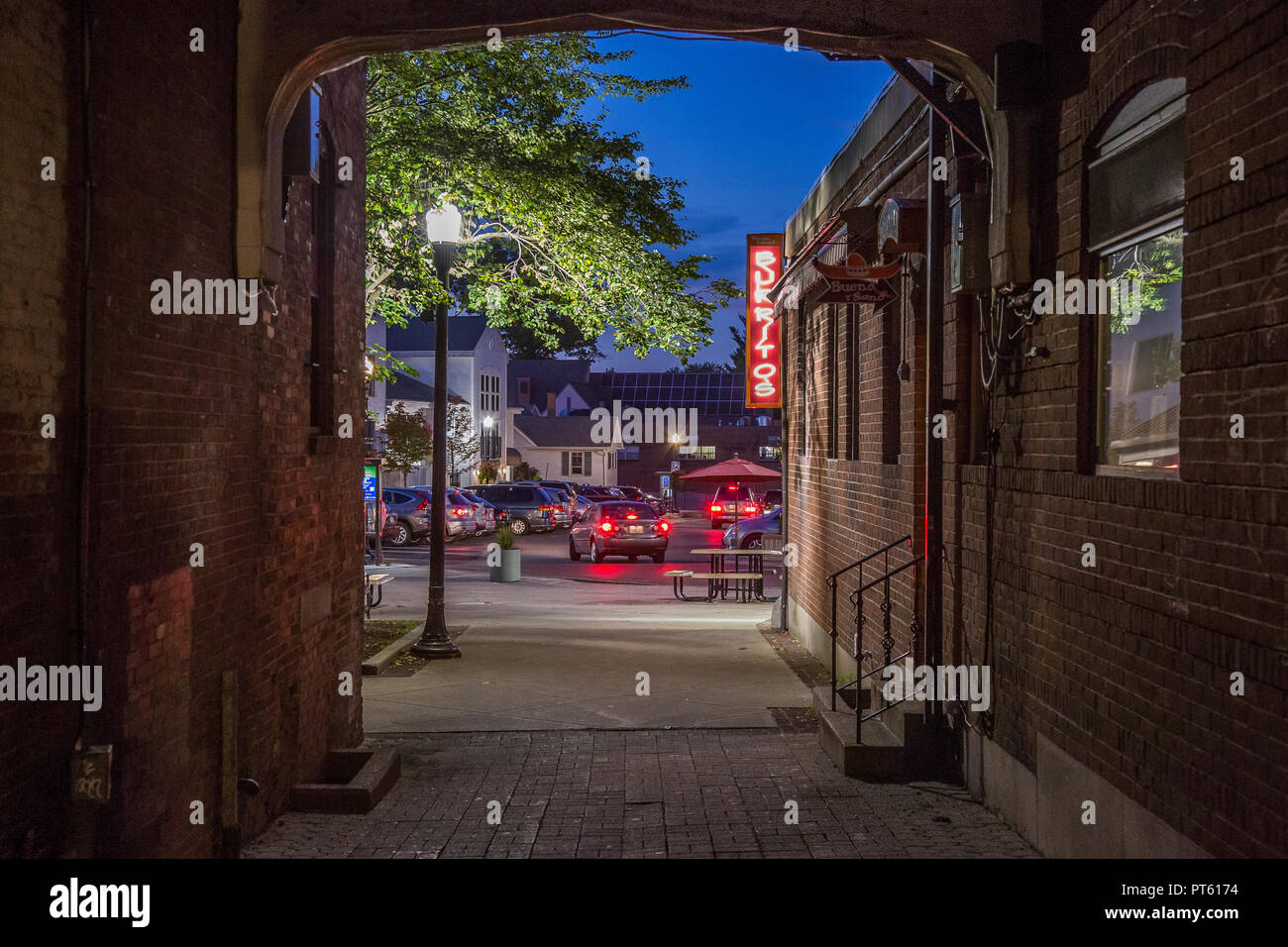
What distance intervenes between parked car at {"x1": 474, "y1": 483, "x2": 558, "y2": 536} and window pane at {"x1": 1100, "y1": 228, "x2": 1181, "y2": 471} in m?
36.3

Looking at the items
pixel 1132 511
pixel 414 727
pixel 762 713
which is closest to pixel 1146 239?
pixel 1132 511

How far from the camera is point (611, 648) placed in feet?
47.5

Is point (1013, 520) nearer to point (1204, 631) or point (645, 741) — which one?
point (1204, 631)

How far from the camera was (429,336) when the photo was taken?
2554 inches

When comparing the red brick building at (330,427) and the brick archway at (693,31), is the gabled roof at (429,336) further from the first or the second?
the brick archway at (693,31)

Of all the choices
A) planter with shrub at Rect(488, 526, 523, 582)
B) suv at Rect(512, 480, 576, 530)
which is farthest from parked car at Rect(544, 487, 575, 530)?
planter with shrub at Rect(488, 526, 523, 582)

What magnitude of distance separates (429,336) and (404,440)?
24.0m

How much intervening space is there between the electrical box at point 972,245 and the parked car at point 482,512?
32.3 m

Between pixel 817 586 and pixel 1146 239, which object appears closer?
pixel 1146 239

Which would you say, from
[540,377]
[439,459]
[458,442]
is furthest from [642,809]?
[540,377]

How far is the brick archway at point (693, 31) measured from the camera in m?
6.57

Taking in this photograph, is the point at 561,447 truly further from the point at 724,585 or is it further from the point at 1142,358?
the point at 1142,358

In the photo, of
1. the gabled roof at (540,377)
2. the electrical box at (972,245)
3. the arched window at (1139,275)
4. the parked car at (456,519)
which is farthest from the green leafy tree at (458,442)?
the arched window at (1139,275)

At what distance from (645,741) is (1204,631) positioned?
18.2 ft
